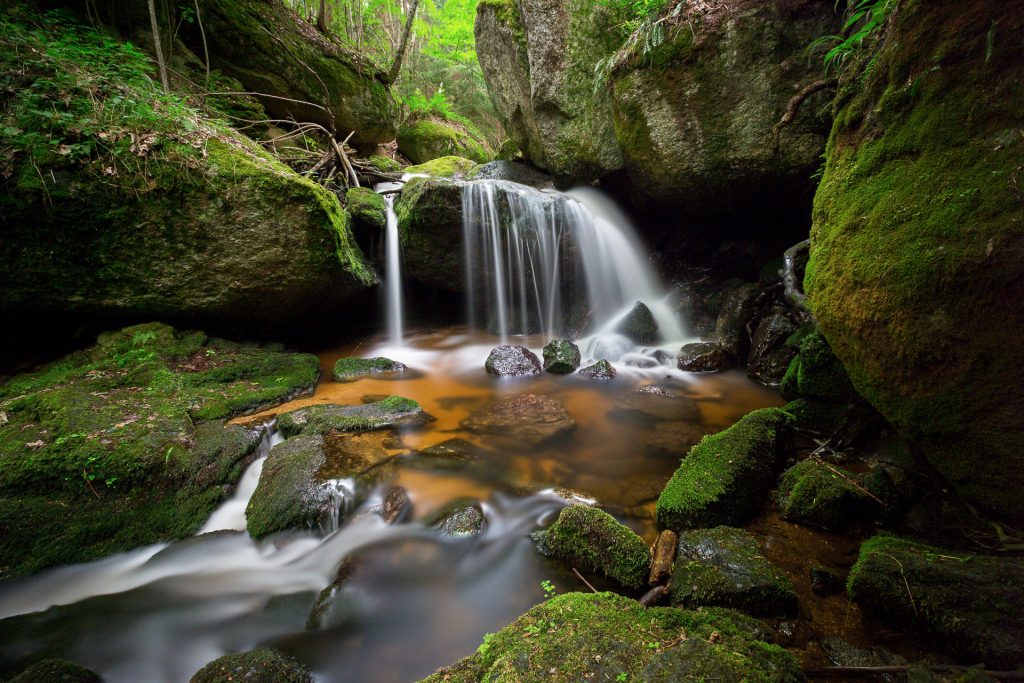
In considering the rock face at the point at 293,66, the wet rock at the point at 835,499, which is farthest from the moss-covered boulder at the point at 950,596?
the rock face at the point at 293,66

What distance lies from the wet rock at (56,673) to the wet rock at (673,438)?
3.66 metres

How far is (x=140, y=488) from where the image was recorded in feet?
9.12

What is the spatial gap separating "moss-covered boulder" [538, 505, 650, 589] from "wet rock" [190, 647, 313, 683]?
134cm

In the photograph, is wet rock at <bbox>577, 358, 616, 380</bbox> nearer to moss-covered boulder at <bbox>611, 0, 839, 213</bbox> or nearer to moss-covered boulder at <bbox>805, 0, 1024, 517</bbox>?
moss-covered boulder at <bbox>611, 0, 839, 213</bbox>

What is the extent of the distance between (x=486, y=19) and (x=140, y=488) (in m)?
9.76

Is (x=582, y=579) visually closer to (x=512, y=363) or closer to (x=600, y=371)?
(x=600, y=371)

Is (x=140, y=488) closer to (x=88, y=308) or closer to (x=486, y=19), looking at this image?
(x=88, y=308)

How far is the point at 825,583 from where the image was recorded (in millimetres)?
1885

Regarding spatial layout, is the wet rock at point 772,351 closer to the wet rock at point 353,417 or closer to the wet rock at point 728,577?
the wet rock at point 728,577

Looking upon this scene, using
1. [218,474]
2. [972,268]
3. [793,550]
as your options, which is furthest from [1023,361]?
[218,474]

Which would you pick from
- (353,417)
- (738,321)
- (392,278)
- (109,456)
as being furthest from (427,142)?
(109,456)

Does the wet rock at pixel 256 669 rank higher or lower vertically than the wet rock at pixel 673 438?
lower

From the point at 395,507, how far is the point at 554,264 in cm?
615

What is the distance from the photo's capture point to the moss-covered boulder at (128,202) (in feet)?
13.2
